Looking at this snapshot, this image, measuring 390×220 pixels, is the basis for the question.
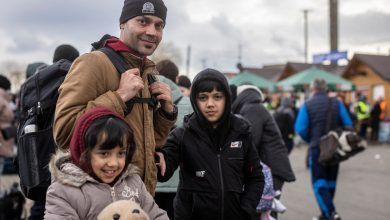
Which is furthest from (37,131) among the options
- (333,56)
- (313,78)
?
(333,56)

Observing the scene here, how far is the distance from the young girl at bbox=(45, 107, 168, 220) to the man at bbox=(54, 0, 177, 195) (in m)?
0.16

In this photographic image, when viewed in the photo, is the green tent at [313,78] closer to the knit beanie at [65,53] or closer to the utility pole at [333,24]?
the utility pole at [333,24]

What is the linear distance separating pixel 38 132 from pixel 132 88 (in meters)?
1.03

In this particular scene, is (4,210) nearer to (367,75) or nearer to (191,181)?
(191,181)

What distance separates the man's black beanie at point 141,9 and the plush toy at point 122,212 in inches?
44.2

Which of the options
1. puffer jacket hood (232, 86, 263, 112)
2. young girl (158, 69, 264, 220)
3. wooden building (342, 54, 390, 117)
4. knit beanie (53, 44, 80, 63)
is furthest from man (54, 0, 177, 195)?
wooden building (342, 54, 390, 117)

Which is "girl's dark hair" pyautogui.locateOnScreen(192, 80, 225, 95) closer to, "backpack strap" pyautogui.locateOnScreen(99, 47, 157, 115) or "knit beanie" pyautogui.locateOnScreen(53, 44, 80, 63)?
"backpack strap" pyautogui.locateOnScreen(99, 47, 157, 115)

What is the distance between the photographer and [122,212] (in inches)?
76.9

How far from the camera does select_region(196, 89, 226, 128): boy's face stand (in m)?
3.29

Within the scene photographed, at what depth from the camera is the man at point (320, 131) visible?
6.88 meters

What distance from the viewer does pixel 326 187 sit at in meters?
6.89

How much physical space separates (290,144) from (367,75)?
21706mm

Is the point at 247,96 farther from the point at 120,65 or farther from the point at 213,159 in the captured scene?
the point at 120,65

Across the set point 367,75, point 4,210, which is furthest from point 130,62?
point 367,75
